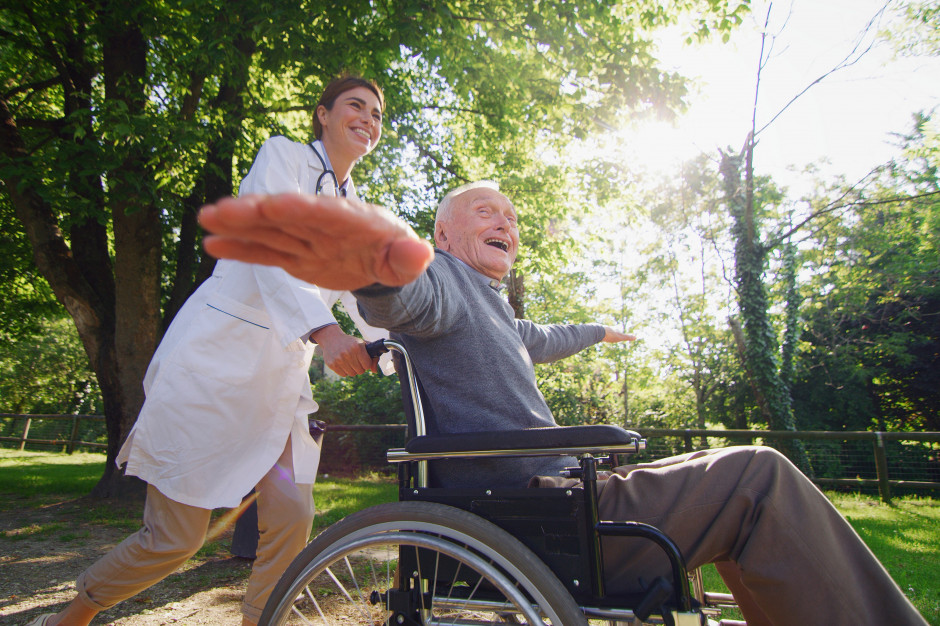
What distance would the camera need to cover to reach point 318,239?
822 mm

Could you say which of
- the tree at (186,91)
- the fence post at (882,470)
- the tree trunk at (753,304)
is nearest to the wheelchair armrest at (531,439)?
the tree at (186,91)

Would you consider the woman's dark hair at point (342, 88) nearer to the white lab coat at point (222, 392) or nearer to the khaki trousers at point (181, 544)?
the white lab coat at point (222, 392)

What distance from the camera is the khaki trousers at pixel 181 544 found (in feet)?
6.31

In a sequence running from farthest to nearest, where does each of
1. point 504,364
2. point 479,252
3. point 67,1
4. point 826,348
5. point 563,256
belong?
point 826,348 → point 563,256 → point 67,1 → point 479,252 → point 504,364

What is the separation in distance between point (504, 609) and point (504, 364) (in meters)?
0.65

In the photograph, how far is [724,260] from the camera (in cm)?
1648

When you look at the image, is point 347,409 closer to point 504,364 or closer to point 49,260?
point 49,260

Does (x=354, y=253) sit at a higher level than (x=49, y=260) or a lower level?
lower

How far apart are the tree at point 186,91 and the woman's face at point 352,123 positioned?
2.87 metres

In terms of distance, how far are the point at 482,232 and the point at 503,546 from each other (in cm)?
112

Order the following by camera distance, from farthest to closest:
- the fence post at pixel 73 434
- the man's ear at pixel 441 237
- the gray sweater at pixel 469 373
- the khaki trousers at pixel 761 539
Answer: the fence post at pixel 73 434
the man's ear at pixel 441 237
the gray sweater at pixel 469 373
the khaki trousers at pixel 761 539

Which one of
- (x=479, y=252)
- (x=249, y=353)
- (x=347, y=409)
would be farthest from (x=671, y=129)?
(x=347, y=409)

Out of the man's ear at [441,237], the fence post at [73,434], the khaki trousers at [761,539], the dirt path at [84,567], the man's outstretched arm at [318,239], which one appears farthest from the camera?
the fence post at [73,434]

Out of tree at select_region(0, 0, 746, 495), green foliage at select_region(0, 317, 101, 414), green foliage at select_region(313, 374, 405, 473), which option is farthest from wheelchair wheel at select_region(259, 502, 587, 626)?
green foliage at select_region(0, 317, 101, 414)
